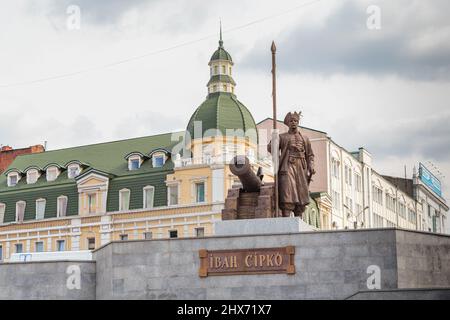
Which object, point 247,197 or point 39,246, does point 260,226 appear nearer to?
point 247,197

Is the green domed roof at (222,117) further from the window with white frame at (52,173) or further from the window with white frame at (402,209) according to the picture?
the window with white frame at (402,209)

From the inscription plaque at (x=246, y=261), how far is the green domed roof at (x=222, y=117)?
35744mm

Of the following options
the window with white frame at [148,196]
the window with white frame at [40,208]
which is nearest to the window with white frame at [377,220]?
the window with white frame at [148,196]

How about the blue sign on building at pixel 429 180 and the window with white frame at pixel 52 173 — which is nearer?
the window with white frame at pixel 52 173

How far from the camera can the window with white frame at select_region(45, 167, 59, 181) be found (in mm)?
68000

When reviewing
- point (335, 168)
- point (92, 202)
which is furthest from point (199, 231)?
point (335, 168)

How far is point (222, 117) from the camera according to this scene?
205ft

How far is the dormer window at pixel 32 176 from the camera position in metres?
68.9

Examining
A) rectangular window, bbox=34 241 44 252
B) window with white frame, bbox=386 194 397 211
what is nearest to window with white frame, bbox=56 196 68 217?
rectangular window, bbox=34 241 44 252

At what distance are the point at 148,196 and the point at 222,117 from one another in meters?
6.41

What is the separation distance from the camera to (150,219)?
62.3 meters

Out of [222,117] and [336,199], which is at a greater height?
[222,117]

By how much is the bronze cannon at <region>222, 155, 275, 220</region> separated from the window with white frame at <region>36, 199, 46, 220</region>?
40389 mm

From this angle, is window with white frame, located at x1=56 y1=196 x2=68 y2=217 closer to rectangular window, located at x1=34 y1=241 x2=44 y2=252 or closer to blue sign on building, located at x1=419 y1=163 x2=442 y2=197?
rectangular window, located at x1=34 y1=241 x2=44 y2=252
